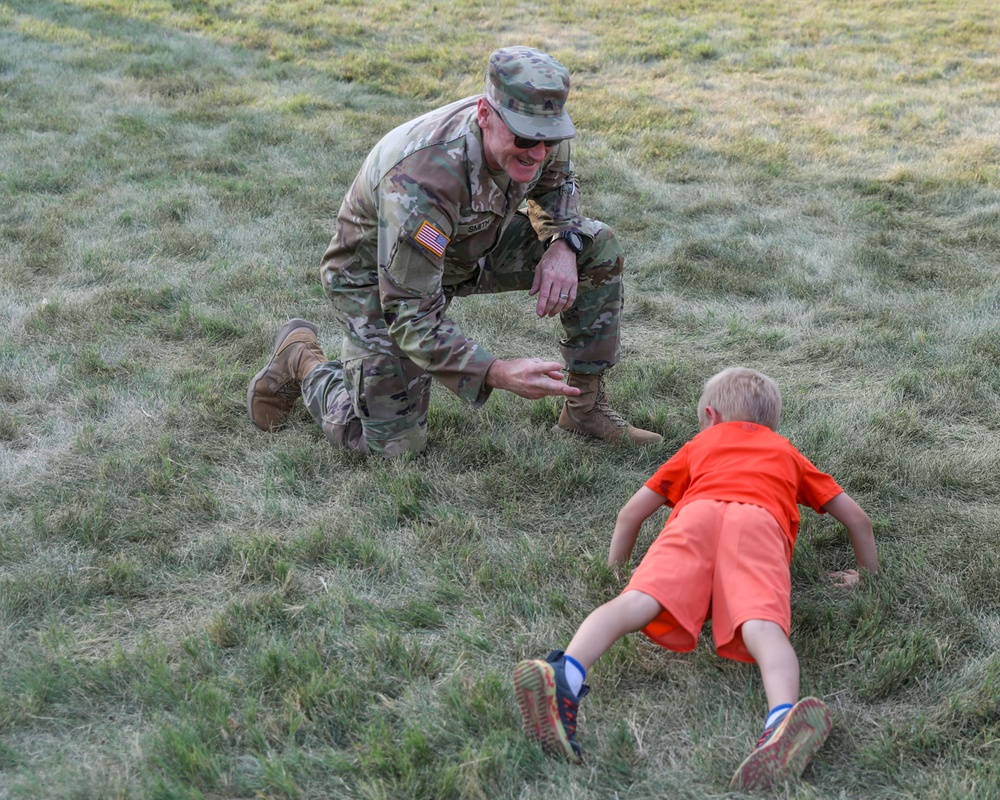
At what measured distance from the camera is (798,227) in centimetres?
646

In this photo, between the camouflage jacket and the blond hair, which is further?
the camouflage jacket

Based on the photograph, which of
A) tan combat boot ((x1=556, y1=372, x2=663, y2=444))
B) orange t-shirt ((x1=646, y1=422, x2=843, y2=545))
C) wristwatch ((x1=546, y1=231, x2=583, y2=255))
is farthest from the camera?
tan combat boot ((x1=556, y1=372, x2=663, y2=444))

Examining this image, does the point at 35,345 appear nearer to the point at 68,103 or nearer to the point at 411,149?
the point at 411,149

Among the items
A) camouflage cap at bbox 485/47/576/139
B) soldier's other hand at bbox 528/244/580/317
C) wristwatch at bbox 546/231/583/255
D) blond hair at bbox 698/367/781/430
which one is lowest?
blond hair at bbox 698/367/781/430

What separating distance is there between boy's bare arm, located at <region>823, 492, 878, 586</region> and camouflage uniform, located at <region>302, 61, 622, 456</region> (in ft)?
3.88

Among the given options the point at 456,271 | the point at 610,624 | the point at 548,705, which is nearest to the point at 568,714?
the point at 548,705

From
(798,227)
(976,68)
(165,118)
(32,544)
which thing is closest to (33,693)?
(32,544)

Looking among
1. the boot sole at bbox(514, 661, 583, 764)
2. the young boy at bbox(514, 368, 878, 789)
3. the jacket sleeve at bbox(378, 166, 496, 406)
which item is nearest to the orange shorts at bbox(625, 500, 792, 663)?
the young boy at bbox(514, 368, 878, 789)

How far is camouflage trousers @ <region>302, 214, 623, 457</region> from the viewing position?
3.76m

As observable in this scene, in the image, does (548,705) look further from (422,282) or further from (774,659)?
(422,282)

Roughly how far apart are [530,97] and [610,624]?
5.46 feet

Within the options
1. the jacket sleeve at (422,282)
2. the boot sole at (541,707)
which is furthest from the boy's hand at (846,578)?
the jacket sleeve at (422,282)

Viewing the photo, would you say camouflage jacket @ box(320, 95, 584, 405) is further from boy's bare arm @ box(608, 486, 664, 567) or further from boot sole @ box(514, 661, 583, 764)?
boot sole @ box(514, 661, 583, 764)

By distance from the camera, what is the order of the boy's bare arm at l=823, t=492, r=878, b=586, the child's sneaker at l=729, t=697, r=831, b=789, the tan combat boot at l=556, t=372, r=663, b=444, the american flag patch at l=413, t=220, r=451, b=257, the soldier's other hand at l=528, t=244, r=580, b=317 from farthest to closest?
1. the tan combat boot at l=556, t=372, r=663, b=444
2. the soldier's other hand at l=528, t=244, r=580, b=317
3. the american flag patch at l=413, t=220, r=451, b=257
4. the boy's bare arm at l=823, t=492, r=878, b=586
5. the child's sneaker at l=729, t=697, r=831, b=789
